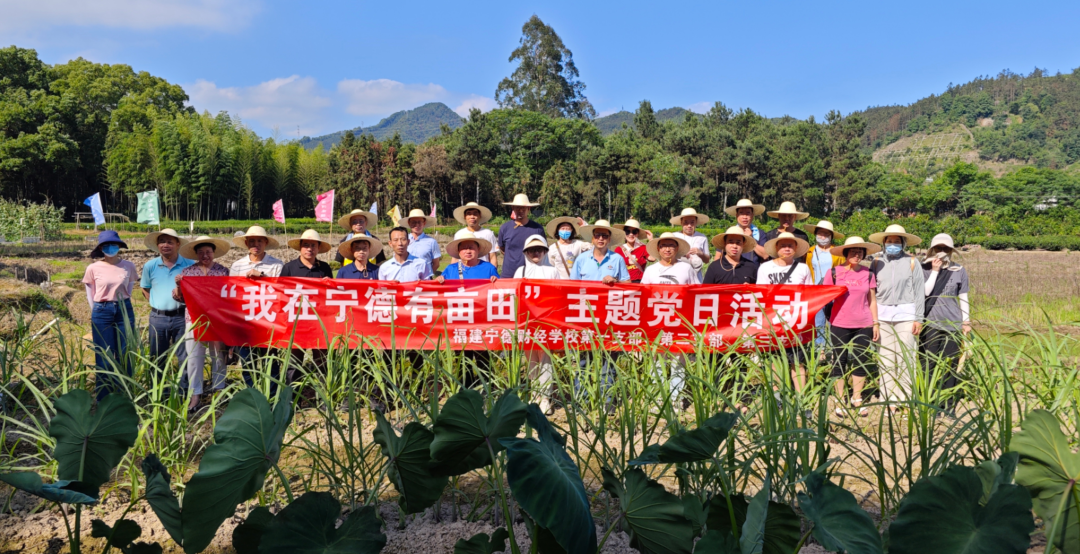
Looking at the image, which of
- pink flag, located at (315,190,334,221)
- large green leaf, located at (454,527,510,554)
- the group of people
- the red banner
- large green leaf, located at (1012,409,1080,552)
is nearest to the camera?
large green leaf, located at (1012,409,1080,552)

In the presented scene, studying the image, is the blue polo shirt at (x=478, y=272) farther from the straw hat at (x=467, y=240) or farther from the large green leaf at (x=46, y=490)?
the large green leaf at (x=46, y=490)

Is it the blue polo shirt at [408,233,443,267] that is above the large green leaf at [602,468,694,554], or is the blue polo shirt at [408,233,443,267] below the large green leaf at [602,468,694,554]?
above

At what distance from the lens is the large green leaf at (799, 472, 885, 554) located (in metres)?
1.30

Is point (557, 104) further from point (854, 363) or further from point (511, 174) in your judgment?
point (854, 363)

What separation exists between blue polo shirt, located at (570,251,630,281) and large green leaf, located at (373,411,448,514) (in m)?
3.15

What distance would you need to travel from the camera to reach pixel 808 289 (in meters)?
4.45

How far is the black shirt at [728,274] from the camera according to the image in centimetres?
475

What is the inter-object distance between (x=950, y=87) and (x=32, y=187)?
188 metres

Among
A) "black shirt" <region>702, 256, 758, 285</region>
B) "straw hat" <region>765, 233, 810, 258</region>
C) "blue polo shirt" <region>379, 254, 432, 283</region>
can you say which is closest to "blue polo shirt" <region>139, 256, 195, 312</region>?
"blue polo shirt" <region>379, 254, 432, 283</region>

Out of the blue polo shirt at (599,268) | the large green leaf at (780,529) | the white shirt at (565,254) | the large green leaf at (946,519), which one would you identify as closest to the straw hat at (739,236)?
the blue polo shirt at (599,268)

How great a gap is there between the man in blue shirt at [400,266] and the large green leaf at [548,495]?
3516 millimetres

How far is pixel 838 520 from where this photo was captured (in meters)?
1.36

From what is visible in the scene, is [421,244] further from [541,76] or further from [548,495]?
[541,76]

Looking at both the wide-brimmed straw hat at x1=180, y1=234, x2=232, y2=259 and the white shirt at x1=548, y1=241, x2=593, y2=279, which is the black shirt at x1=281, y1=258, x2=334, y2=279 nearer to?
the wide-brimmed straw hat at x1=180, y1=234, x2=232, y2=259
